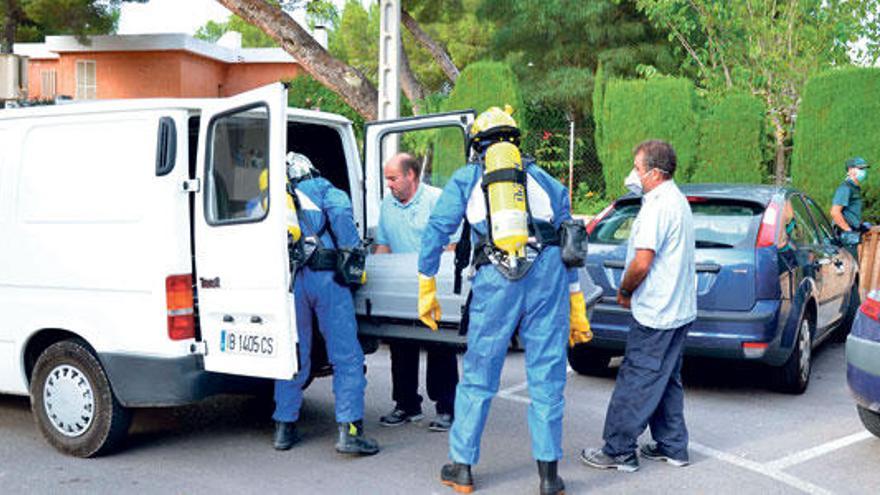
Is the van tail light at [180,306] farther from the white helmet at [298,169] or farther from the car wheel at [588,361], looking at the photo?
the car wheel at [588,361]

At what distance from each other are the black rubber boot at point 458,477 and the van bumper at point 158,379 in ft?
4.24

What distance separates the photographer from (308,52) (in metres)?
15.7

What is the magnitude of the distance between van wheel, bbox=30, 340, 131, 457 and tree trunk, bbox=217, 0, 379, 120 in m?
10.8

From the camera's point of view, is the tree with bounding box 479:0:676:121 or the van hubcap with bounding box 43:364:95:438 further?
the tree with bounding box 479:0:676:121

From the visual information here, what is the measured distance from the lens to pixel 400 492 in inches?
188

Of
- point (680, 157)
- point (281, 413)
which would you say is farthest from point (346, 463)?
point (680, 157)

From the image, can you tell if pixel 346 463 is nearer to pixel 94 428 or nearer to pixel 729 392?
pixel 94 428

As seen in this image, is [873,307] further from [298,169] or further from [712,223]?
[298,169]

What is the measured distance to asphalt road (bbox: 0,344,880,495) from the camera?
4887 mm

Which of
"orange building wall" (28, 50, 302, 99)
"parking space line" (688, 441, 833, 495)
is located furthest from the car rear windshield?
"orange building wall" (28, 50, 302, 99)

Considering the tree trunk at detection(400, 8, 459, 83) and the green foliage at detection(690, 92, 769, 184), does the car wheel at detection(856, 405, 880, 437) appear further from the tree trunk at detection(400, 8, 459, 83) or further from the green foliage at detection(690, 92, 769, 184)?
the tree trunk at detection(400, 8, 459, 83)

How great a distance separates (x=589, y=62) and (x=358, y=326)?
1683cm

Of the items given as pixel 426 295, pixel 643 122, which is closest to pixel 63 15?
pixel 643 122

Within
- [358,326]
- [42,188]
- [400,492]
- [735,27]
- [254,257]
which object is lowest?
[400,492]
